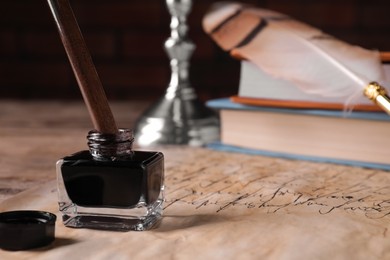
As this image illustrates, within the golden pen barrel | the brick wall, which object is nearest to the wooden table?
the golden pen barrel

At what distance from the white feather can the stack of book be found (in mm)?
20

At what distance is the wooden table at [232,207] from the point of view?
63cm

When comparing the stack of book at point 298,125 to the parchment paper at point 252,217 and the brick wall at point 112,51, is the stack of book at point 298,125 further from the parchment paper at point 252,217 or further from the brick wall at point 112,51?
the brick wall at point 112,51

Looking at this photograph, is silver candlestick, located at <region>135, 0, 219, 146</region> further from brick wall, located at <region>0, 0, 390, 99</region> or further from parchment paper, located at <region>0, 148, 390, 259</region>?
brick wall, located at <region>0, 0, 390, 99</region>

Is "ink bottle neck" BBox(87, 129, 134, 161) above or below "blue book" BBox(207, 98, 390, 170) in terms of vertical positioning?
above

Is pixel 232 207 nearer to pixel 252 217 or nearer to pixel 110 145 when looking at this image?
pixel 252 217

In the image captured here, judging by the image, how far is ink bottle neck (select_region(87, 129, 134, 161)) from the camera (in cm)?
70

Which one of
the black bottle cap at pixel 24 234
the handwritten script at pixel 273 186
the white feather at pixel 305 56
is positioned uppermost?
the white feather at pixel 305 56

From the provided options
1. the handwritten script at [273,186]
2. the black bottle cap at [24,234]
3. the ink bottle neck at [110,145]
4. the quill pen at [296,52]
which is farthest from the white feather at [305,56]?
the black bottle cap at [24,234]

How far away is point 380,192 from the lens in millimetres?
879

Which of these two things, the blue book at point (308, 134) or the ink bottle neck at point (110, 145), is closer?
the ink bottle neck at point (110, 145)

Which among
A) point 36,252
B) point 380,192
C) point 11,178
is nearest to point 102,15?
point 11,178

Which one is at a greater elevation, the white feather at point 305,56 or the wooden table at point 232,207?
Result: the white feather at point 305,56

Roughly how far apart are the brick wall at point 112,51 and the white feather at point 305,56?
2.10 ft
